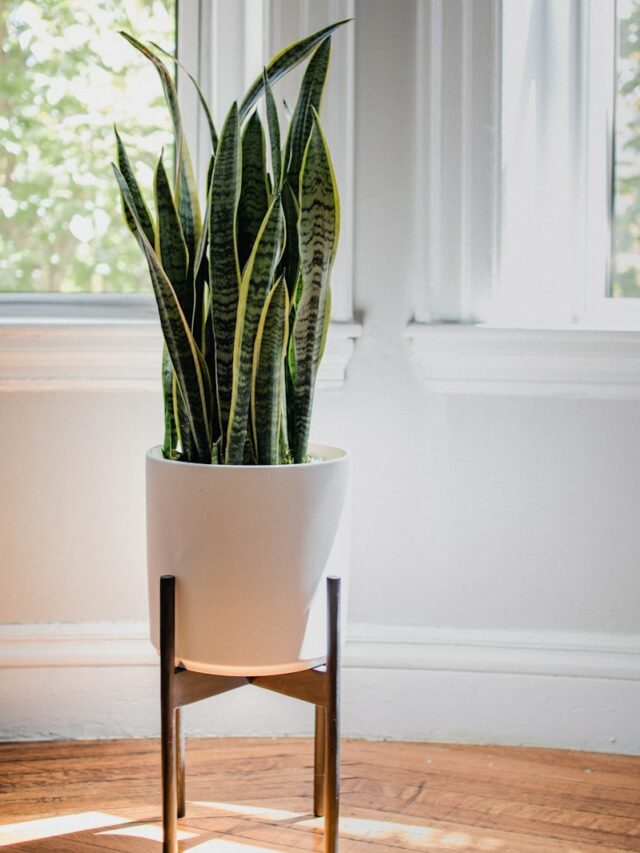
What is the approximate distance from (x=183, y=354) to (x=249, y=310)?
104mm

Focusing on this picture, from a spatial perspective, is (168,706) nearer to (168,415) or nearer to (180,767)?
(180,767)

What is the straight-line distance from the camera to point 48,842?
108 centimetres

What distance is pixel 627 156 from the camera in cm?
150

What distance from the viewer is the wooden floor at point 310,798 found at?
1099 millimetres

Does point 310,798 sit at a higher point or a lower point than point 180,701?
lower

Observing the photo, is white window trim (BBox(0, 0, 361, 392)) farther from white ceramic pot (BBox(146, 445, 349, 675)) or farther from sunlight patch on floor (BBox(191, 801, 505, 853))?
sunlight patch on floor (BBox(191, 801, 505, 853))

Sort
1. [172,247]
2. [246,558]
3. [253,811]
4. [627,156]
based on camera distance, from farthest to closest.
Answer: [627,156]
[253,811]
[172,247]
[246,558]

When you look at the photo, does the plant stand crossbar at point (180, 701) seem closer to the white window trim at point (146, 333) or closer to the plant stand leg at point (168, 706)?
the plant stand leg at point (168, 706)

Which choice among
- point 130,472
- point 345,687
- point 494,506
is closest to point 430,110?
point 494,506

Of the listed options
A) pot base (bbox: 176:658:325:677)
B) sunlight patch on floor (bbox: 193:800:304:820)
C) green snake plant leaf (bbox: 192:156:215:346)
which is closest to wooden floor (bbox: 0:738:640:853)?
sunlight patch on floor (bbox: 193:800:304:820)

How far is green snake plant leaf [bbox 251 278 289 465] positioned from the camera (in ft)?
3.23

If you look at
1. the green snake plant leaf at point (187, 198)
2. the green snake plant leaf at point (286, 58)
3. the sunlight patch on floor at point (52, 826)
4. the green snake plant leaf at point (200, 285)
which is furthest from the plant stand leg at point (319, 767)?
the green snake plant leaf at point (286, 58)

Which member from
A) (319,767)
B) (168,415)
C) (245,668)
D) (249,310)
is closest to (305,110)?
(249,310)

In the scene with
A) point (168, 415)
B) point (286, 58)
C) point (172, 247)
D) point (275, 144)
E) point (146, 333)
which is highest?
point (286, 58)
